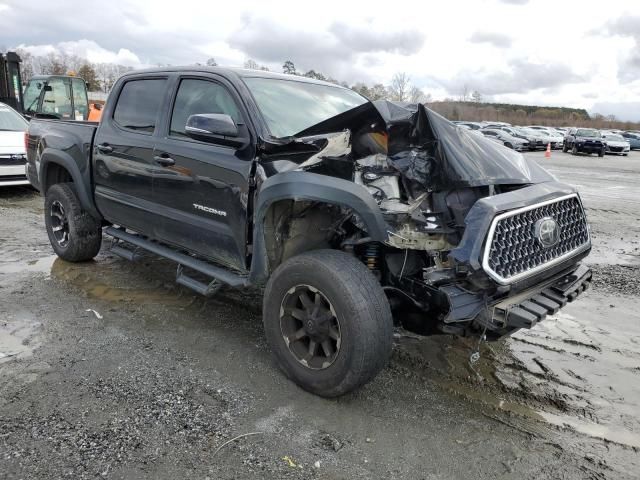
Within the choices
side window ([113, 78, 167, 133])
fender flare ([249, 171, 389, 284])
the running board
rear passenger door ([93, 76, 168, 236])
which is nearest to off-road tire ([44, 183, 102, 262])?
Result: rear passenger door ([93, 76, 168, 236])

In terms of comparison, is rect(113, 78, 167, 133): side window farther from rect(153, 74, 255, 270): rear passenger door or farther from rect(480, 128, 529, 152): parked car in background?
rect(480, 128, 529, 152): parked car in background

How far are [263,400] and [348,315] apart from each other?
801 millimetres

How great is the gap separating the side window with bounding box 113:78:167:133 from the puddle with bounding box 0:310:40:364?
1819mm

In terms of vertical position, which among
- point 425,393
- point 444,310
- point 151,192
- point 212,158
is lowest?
point 425,393

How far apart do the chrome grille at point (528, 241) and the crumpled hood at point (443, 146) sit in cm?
24

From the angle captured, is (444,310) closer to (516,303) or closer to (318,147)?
(516,303)

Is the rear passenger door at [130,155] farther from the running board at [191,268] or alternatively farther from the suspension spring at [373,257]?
the suspension spring at [373,257]

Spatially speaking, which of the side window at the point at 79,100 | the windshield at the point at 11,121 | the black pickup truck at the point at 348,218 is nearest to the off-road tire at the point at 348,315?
the black pickup truck at the point at 348,218

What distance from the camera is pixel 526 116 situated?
92.6 metres

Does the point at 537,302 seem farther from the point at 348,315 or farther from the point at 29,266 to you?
the point at 29,266

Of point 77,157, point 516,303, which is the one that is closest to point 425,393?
point 516,303

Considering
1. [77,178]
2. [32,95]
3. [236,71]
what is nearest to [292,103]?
[236,71]

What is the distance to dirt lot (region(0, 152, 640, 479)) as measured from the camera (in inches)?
104

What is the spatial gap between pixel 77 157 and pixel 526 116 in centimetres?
9776
